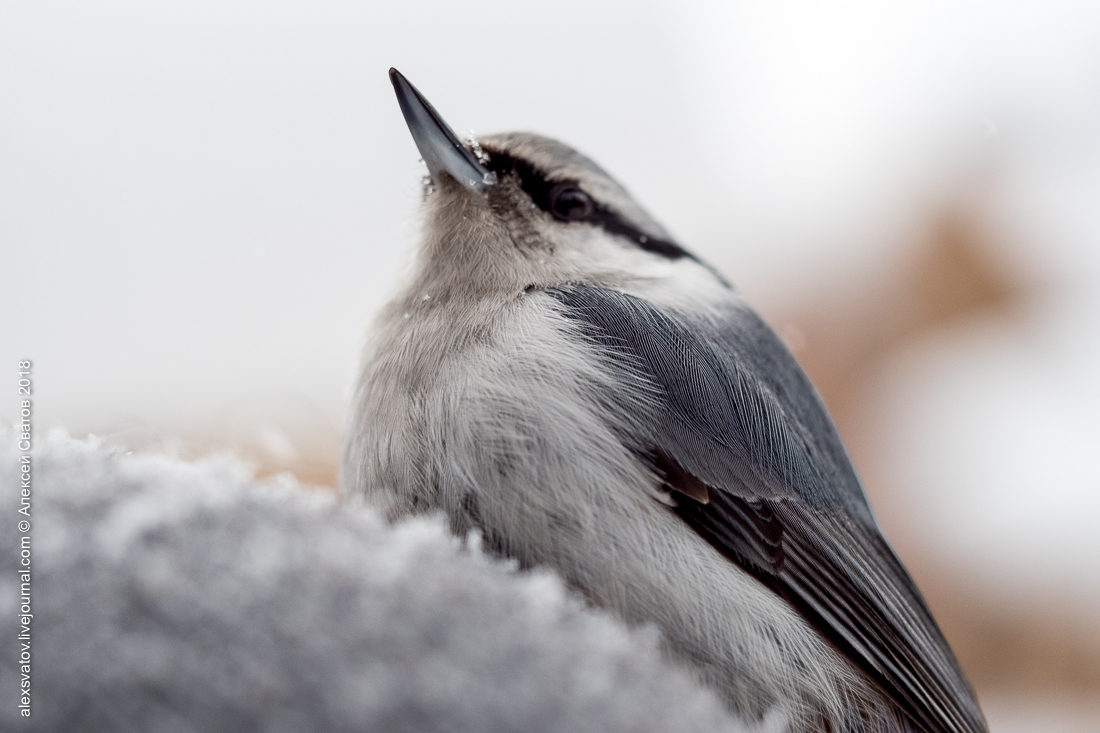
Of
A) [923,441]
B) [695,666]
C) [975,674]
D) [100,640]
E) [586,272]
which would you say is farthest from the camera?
[923,441]

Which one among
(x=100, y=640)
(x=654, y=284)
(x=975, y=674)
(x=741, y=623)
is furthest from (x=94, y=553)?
(x=975, y=674)

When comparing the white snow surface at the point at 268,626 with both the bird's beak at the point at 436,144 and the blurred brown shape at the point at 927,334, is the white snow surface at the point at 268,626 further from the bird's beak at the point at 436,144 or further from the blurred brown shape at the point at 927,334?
the blurred brown shape at the point at 927,334

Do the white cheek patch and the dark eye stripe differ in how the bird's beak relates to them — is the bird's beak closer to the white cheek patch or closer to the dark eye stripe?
the dark eye stripe

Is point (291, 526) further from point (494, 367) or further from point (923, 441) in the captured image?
point (923, 441)

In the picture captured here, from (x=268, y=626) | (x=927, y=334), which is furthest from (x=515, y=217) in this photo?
(x=927, y=334)

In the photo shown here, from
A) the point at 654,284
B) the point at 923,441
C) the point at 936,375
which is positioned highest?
the point at 654,284

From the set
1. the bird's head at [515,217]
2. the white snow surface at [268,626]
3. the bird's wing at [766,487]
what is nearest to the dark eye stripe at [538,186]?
the bird's head at [515,217]
